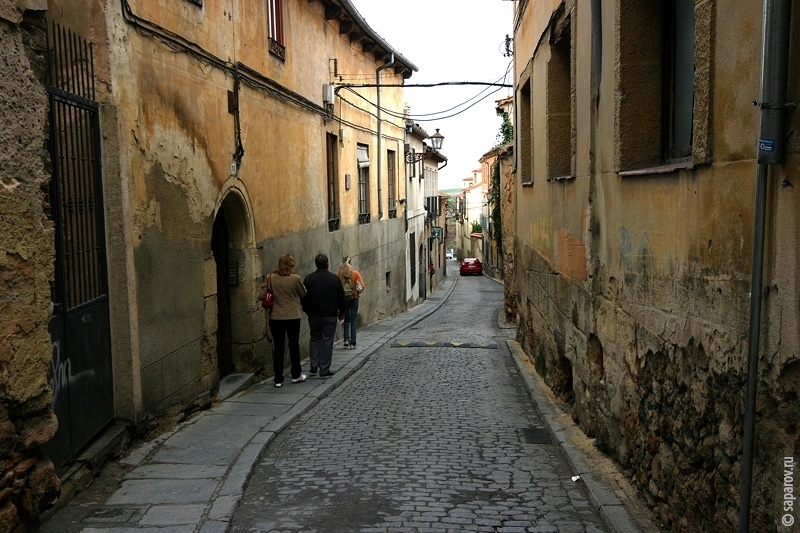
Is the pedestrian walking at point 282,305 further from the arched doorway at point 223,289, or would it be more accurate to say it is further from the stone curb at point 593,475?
the stone curb at point 593,475

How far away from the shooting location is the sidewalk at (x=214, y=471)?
4.89 metres

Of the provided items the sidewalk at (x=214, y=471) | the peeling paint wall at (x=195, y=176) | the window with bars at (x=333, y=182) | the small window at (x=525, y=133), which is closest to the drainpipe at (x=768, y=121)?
the sidewalk at (x=214, y=471)

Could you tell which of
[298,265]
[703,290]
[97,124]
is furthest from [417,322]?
[703,290]

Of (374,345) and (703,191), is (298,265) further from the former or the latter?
(703,191)

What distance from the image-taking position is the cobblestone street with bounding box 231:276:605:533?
5.09 m

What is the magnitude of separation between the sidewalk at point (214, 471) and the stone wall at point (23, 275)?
0.74 meters

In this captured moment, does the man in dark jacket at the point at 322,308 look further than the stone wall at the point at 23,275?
Yes

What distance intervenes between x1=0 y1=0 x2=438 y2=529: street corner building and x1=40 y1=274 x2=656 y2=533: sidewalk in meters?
0.34

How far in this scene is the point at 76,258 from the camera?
5469mm

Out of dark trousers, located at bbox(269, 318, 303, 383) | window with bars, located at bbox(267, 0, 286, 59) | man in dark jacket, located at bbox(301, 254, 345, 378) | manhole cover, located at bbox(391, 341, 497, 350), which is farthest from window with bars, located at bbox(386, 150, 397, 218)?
dark trousers, located at bbox(269, 318, 303, 383)

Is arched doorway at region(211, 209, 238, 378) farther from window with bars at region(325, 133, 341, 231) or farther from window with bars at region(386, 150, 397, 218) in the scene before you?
window with bars at region(386, 150, 397, 218)

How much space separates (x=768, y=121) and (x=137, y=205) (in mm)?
4863

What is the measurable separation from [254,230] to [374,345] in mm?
5305

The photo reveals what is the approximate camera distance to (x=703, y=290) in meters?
3.98
